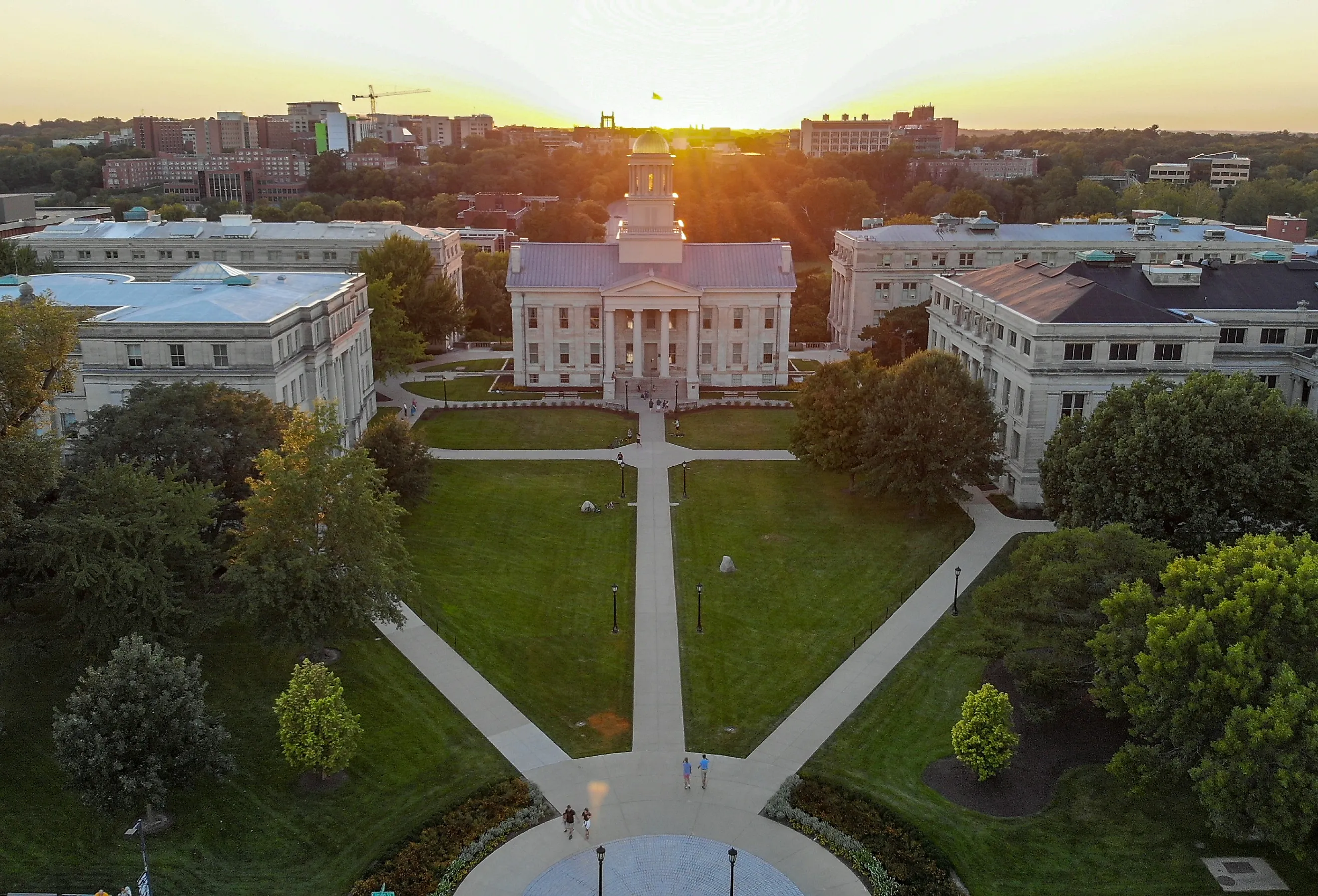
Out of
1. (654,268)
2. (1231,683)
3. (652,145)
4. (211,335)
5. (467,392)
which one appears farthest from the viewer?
(652,145)

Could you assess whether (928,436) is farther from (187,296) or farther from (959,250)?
(959,250)

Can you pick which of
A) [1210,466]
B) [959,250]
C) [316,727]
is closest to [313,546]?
[316,727]

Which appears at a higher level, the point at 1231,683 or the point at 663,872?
the point at 1231,683

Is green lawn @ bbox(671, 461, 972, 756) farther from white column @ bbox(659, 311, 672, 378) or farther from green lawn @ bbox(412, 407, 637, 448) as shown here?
white column @ bbox(659, 311, 672, 378)

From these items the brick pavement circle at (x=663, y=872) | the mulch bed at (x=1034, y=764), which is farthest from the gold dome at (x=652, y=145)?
the brick pavement circle at (x=663, y=872)

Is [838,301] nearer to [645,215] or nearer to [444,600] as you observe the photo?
[645,215]

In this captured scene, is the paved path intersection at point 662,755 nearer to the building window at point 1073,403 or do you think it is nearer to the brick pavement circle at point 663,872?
the brick pavement circle at point 663,872
